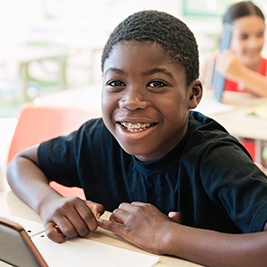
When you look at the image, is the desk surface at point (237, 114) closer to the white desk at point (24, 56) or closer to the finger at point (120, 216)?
the finger at point (120, 216)

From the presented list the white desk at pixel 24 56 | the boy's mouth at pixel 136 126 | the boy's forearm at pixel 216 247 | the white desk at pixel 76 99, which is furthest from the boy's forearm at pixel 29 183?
the white desk at pixel 24 56

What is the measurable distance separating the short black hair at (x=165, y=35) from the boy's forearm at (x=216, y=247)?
31 centimetres

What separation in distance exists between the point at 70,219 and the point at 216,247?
0.28 meters

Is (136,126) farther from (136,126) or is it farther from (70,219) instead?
(70,219)

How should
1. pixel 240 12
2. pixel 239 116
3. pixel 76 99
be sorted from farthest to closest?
pixel 240 12, pixel 76 99, pixel 239 116

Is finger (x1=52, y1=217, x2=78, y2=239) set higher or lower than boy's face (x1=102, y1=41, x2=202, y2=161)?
lower

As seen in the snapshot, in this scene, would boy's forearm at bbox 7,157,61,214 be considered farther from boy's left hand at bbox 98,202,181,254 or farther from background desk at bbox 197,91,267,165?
background desk at bbox 197,91,267,165

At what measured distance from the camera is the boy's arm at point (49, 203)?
3.45ft

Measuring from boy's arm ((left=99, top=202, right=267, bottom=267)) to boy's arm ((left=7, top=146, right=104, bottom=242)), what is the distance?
4 centimetres

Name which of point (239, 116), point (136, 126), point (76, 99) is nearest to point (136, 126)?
point (136, 126)

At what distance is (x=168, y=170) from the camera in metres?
1.18

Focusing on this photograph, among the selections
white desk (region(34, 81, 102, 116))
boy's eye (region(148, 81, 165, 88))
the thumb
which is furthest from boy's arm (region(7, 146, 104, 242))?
white desk (region(34, 81, 102, 116))

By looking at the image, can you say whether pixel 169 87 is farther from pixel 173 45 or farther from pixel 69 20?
pixel 69 20

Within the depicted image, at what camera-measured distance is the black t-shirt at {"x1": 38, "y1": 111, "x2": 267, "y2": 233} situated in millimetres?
1013
